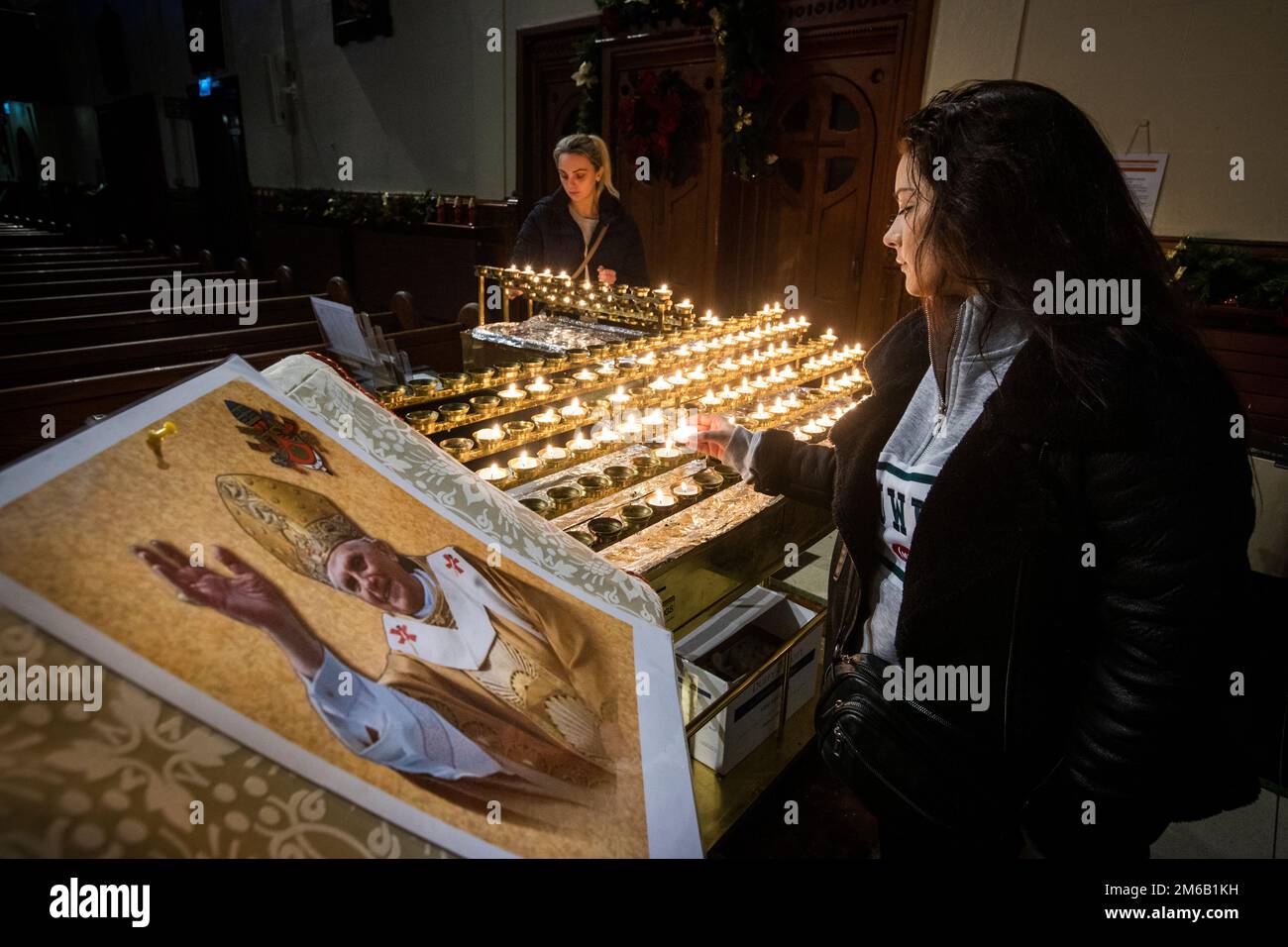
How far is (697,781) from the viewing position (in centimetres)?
200

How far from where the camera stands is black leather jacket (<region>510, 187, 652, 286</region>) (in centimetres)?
452

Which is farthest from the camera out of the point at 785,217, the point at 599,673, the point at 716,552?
the point at 785,217

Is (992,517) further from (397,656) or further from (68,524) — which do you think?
(68,524)

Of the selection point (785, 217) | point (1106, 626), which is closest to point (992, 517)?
point (1106, 626)

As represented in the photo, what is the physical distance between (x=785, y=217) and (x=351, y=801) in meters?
6.96

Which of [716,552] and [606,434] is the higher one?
[606,434]

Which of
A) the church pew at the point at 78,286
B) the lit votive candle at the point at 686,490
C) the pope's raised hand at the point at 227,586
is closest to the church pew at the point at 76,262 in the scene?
the church pew at the point at 78,286

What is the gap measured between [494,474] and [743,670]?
3.44 ft

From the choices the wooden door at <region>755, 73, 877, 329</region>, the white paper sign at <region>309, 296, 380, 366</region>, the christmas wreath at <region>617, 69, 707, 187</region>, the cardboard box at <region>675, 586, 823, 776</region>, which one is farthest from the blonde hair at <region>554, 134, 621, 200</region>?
the cardboard box at <region>675, 586, 823, 776</region>

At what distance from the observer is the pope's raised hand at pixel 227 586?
59cm

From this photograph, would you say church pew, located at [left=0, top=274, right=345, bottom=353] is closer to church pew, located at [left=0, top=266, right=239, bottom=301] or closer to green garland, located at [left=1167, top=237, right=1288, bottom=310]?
church pew, located at [left=0, top=266, right=239, bottom=301]

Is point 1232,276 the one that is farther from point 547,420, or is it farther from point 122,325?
point 122,325

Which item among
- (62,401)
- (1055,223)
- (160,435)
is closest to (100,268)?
(62,401)

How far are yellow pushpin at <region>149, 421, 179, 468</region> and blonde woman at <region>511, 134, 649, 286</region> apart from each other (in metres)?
3.89
